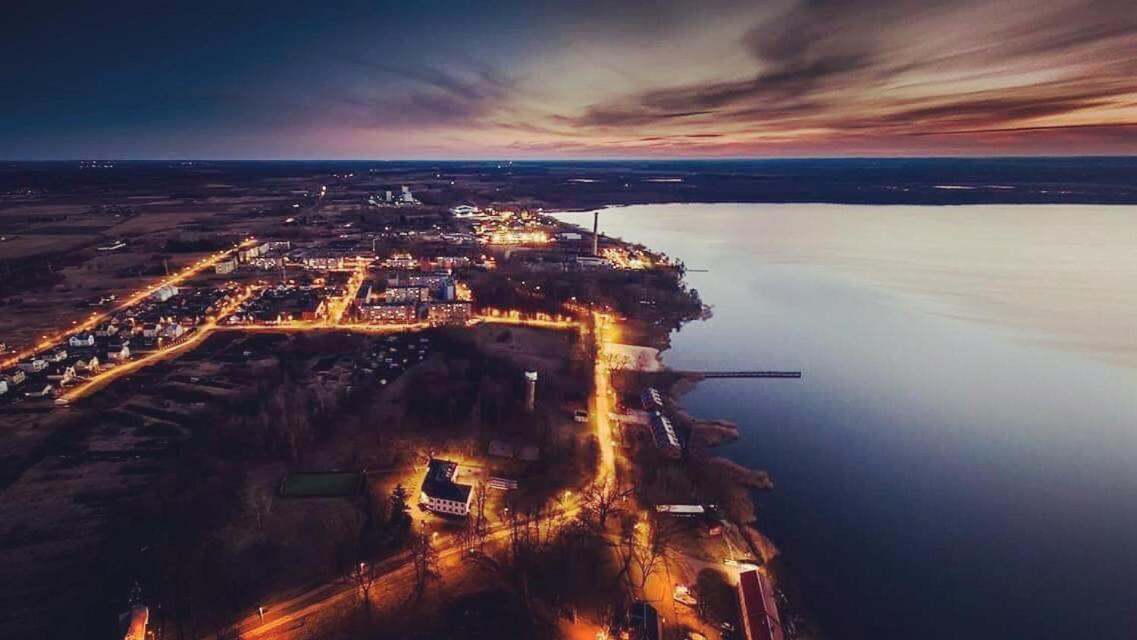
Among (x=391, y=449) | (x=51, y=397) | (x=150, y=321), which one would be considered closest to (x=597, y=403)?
(x=391, y=449)

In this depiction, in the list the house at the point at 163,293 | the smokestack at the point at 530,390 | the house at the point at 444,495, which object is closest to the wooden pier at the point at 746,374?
the smokestack at the point at 530,390

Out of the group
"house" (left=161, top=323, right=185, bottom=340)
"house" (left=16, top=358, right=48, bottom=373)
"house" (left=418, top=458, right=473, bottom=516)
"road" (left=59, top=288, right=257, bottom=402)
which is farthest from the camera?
"house" (left=161, top=323, right=185, bottom=340)

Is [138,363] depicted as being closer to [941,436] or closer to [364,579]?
Answer: [364,579]

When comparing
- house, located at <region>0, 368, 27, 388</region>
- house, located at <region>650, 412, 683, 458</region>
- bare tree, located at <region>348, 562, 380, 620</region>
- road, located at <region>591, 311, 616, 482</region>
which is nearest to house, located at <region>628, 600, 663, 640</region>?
road, located at <region>591, 311, 616, 482</region>

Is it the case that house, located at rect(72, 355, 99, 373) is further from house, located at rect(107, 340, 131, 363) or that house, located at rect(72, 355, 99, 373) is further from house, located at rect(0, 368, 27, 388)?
house, located at rect(0, 368, 27, 388)

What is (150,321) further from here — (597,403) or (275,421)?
(597,403)

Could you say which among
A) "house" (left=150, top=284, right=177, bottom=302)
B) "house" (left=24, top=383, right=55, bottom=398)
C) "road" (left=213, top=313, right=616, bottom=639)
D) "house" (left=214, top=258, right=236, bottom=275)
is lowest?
"road" (left=213, top=313, right=616, bottom=639)

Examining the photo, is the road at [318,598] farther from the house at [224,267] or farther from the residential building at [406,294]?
the house at [224,267]
